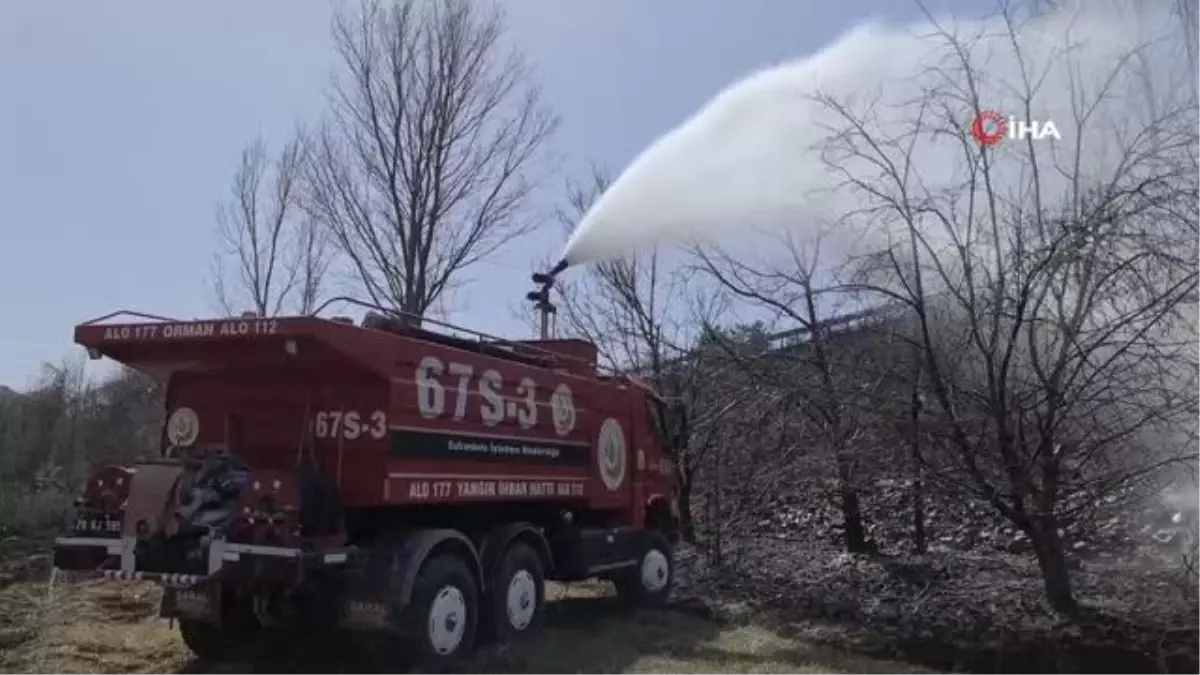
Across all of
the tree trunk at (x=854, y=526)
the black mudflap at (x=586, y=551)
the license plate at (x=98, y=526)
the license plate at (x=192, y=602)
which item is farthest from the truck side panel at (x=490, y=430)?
the tree trunk at (x=854, y=526)

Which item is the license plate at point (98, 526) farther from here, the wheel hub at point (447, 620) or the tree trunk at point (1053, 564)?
the tree trunk at point (1053, 564)

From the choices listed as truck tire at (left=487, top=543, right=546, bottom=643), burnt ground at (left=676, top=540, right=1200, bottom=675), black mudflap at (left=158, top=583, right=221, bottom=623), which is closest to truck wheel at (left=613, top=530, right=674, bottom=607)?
burnt ground at (left=676, top=540, right=1200, bottom=675)

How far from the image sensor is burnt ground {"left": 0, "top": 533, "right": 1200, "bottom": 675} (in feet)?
28.0

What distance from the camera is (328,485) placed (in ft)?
25.1

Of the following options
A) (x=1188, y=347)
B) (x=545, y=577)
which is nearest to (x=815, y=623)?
(x=545, y=577)

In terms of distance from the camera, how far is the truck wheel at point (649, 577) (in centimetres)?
1166

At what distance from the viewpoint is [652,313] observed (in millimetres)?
18234

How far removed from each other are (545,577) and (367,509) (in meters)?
2.56

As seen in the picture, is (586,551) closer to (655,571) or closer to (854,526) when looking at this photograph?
(655,571)

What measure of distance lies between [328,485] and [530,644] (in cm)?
256

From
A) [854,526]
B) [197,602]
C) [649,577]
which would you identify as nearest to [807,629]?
[649,577]

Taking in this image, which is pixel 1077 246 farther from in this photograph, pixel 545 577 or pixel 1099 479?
pixel 545 577

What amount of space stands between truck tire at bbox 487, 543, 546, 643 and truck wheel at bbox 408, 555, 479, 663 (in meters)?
0.33

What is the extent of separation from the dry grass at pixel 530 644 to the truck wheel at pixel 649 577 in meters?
0.25
